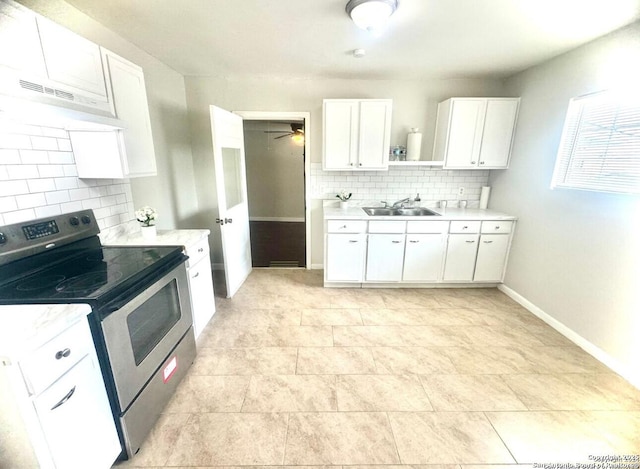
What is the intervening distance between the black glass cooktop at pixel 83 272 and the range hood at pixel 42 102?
0.76 meters

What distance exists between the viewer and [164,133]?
279 centimetres

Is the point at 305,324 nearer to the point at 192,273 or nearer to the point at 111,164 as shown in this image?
the point at 192,273

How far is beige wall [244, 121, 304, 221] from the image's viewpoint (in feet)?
20.4

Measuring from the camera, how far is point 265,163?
637 cm

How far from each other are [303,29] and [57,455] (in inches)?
108

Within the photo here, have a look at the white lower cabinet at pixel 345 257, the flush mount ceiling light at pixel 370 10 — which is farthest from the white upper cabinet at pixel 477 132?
the flush mount ceiling light at pixel 370 10

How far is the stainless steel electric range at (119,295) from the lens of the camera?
3.99ft

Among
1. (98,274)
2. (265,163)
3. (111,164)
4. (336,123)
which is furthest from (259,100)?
(265,163)

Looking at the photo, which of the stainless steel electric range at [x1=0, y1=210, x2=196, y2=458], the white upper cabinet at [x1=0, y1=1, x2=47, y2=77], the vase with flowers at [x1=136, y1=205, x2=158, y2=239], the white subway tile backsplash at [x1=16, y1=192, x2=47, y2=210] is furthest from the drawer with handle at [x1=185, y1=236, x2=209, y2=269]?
the white upper cabinet at [x1=0, y1=1, x2=47, y2=77]

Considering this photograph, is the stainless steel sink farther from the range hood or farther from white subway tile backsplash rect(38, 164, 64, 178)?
white subway tile backsplash rect(38, 164, 64, 178)

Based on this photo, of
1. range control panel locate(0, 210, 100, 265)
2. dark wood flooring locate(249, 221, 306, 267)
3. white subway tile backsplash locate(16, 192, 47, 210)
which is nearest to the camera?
range control panel locate(0, 210, 100, 265)

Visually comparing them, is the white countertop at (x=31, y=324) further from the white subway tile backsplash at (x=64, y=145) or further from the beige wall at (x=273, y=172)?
the beige wall at (x=273, y=172)

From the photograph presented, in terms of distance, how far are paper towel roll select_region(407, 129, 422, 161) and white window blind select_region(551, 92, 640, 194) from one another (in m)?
1.30

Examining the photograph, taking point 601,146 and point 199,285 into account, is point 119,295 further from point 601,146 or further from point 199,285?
point 601,146
